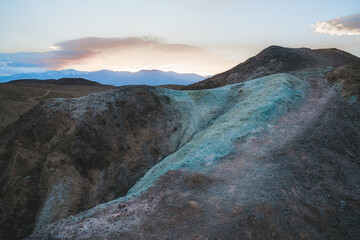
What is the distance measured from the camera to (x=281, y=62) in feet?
101

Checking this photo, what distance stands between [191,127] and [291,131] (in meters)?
9.78

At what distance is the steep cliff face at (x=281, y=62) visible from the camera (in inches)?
1017

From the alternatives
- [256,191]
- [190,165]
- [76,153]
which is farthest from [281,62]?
[76,153]

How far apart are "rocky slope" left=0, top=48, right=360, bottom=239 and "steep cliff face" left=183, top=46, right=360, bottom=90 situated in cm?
110

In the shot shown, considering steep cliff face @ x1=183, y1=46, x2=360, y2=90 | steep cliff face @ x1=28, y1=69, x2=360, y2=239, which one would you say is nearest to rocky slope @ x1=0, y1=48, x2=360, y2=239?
steep cliff face @ x1=28, y1=69, x2=360, y2=239

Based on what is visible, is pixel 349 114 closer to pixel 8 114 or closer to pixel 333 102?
pixel 333 102

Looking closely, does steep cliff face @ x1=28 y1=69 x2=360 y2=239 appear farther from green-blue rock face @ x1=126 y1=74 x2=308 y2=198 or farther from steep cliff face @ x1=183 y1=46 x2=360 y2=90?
steep cliff face @ x1=183 y1=46 x2=360 y2=90

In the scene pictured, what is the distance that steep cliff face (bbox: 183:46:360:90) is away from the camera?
25.8 m

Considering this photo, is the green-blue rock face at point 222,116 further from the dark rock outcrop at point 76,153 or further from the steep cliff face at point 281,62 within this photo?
the steep cliff face at point 281,62

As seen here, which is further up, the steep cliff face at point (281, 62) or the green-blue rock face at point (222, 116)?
the steep cliff face at point (281, 62)

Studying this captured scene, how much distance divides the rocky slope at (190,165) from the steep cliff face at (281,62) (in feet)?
3.61

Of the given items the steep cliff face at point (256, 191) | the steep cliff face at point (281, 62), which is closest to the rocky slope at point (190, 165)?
the steep cliff face at point (256, 191)

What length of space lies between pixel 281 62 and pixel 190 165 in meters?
27.5

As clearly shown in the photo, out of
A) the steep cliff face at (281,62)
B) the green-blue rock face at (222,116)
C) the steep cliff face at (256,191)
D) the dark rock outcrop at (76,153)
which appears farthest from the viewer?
the steep cliff face at (281,62)
